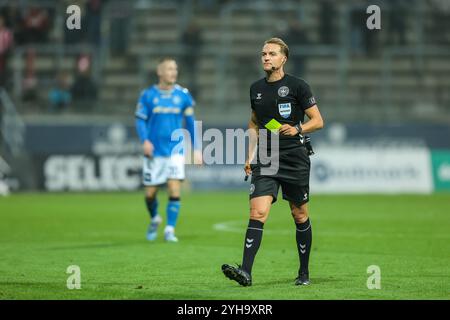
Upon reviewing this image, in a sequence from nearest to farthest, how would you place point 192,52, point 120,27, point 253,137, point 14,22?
point 253,137, point 14,22, point 192,52, point 120,27

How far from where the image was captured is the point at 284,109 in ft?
31.9

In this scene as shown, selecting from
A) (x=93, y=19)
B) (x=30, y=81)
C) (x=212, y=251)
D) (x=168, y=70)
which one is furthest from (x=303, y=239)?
(x=93, y=19)

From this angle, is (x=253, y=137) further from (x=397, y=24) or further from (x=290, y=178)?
(x=397, y=24)

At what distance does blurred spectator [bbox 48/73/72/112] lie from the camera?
27062 millimetres

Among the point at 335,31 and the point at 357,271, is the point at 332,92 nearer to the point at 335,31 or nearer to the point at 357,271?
the point at 335,31

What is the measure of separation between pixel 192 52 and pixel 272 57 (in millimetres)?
18703

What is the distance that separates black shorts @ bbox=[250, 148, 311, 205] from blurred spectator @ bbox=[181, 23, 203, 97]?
720 inches

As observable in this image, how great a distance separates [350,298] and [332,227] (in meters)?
8.34

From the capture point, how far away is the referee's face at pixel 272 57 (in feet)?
31.6

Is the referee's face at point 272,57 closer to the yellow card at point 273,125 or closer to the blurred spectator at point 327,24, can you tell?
the yellow card at point 273,125

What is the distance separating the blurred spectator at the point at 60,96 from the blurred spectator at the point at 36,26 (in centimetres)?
138

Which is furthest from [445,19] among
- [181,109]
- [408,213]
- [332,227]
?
[181,109]

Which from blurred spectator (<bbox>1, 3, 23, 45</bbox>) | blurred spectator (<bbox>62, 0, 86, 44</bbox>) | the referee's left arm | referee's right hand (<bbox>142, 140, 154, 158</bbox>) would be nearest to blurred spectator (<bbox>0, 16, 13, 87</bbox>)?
blurred spectator (<bbox>1, 3, 23, 45</bbox>)
